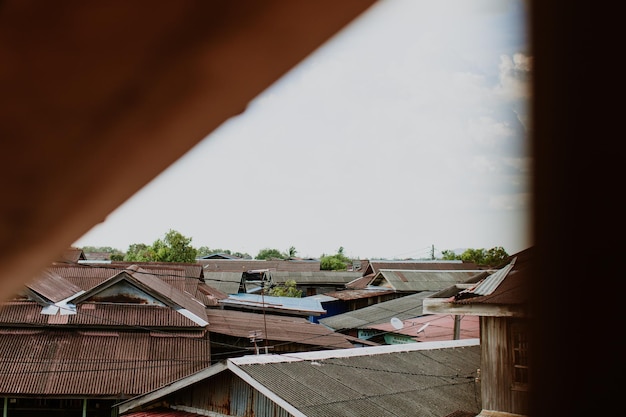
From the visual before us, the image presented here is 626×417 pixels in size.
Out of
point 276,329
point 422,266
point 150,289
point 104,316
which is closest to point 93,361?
point 104,316

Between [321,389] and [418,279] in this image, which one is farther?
[418,279]

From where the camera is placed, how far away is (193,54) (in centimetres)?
65

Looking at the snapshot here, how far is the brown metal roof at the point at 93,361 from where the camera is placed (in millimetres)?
9984

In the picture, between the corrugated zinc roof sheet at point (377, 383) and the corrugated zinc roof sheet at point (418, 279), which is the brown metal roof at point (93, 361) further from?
the corrugated zinc roof sheet at point (418, 279)

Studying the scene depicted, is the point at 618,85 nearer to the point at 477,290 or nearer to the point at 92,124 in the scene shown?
the point at 92,124

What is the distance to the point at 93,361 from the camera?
10.8m

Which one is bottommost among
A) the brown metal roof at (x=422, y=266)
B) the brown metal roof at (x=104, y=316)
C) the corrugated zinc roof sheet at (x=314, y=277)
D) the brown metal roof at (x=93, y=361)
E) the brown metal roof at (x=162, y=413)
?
the brown metal roof at (x=162, y=413)

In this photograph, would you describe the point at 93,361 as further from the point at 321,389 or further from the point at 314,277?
the point at 314,277

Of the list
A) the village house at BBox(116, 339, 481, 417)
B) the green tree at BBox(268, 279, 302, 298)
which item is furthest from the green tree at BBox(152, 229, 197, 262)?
the village house at BBox(116, 339, 481, 417)

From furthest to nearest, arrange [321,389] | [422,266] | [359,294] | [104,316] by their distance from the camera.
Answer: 1. [422,266]
2. [359,294]
3. [104,316]
4. [321,389]

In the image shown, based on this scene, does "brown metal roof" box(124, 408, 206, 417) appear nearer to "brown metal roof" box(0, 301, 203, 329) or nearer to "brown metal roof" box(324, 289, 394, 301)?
"brown metal roof" box(0, 301, 203, 329)

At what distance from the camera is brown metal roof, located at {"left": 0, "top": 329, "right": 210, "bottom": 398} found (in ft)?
32.8

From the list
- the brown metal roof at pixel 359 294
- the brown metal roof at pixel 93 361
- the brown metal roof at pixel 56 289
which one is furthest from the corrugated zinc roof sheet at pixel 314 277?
the brown metal roof at pixel 93 361

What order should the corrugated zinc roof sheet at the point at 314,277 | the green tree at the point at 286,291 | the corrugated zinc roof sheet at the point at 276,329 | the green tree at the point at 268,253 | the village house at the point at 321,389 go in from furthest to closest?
the green tree at the point at 268,253 < the corrugated zinc roof sheet at the point at 314,277 < the green tree at the point at 286,291 < the corrugated zinc roof sheet at the point at 276,329 < the village house at the point at 321,389
